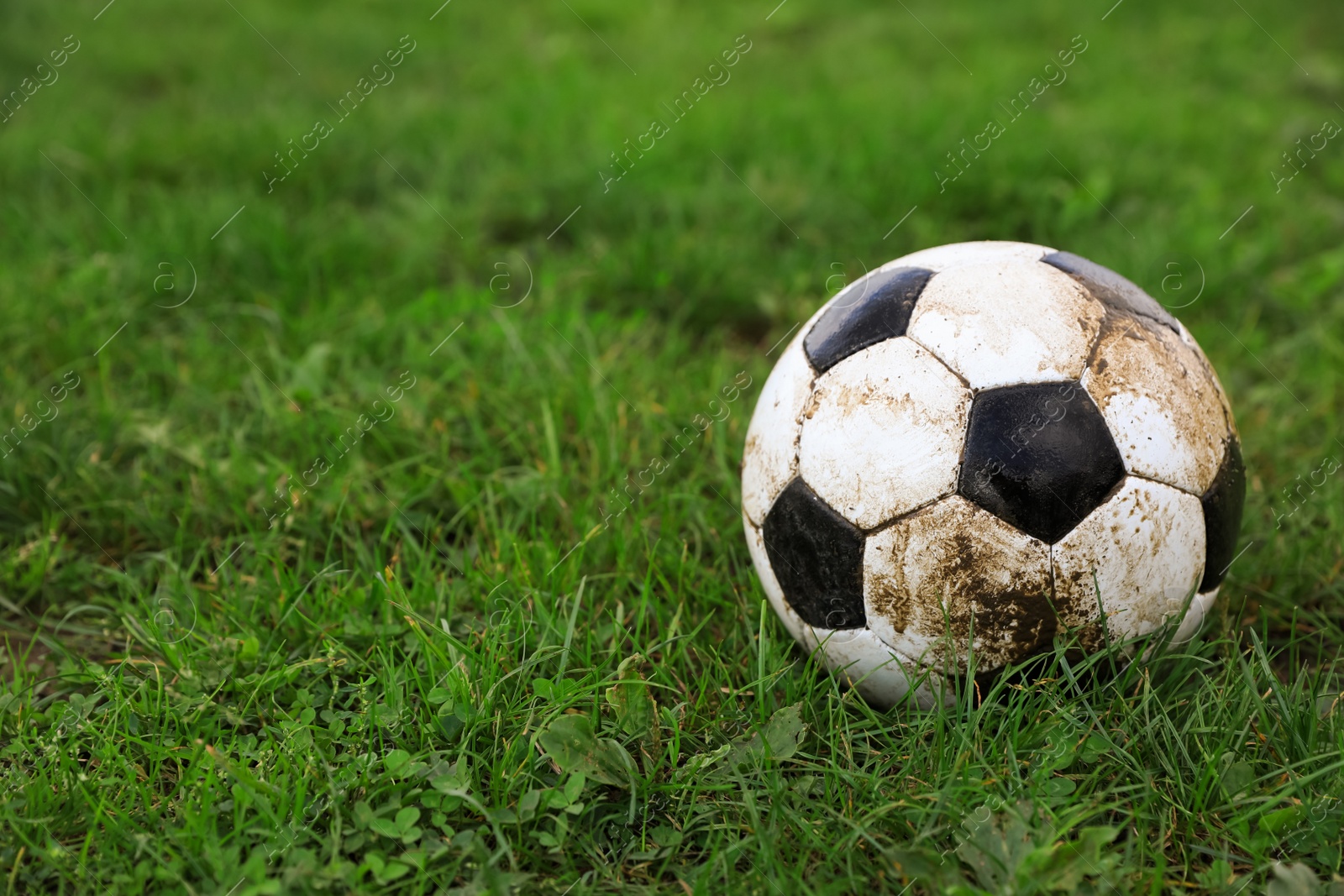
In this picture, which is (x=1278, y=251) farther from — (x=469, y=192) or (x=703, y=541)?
(x=469, y=192)

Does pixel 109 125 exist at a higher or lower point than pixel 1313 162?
higher

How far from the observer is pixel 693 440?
2.90 metres

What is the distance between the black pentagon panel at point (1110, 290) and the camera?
2035mm

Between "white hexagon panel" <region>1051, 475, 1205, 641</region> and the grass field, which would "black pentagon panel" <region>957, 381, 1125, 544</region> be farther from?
the grass field

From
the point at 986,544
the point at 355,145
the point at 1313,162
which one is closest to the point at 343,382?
the point at 355,145

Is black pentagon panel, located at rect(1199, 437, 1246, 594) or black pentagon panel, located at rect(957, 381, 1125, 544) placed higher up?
black pentagon panel, located at rect(957, 381, 1125, 544)

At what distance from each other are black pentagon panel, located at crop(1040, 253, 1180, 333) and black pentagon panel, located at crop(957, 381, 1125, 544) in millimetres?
330

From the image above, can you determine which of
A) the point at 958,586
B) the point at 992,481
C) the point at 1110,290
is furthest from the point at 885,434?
the point at 1110,290

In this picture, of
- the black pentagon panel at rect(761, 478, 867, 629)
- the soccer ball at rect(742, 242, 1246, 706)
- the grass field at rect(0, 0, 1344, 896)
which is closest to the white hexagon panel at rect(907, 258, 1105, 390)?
the soccer ball at rect(742, 242, 1246, 706)

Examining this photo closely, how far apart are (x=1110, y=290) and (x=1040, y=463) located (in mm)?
524

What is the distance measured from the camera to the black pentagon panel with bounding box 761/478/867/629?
191 cm

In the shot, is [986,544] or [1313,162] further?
[1313,162]

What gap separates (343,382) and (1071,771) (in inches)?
95.4

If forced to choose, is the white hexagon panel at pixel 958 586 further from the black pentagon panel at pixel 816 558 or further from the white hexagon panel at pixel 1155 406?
the white hexagon panel at pixel 1155 406
